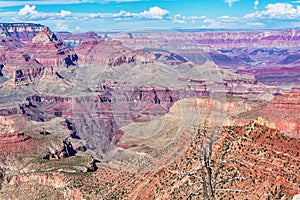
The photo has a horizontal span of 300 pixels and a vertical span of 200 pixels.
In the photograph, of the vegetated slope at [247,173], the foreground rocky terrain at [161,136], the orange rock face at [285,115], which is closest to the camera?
the foreground rocky terrain at [161,136]

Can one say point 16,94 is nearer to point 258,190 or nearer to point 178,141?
point 258,190

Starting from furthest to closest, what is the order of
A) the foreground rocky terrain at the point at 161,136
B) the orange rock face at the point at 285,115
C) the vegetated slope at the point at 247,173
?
1. the orange rock face at the point at 285,115
2. the vegetated slope at the point at 247,173
3. the foreground rocky terrain at the point at 161,136

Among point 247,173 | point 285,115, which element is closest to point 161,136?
point 247,173

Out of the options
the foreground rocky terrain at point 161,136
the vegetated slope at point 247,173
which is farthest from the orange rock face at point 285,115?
the vegetated slope at point 247,173

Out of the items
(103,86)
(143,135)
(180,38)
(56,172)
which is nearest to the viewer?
(143,135)

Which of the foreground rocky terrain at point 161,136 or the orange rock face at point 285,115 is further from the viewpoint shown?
the orange rock face at point 285,115

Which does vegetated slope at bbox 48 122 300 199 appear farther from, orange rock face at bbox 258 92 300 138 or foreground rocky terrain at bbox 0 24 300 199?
orange rock face at bbox 258 92 300 138

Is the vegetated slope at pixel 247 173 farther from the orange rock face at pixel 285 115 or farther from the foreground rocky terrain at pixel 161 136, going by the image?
the orange rock face at pixel 285 115

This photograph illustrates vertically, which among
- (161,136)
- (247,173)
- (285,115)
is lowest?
(247,173)

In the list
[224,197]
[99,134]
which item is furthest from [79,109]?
[224,197]

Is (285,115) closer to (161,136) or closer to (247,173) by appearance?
(247,173)

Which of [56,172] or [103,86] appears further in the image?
[56,172]
